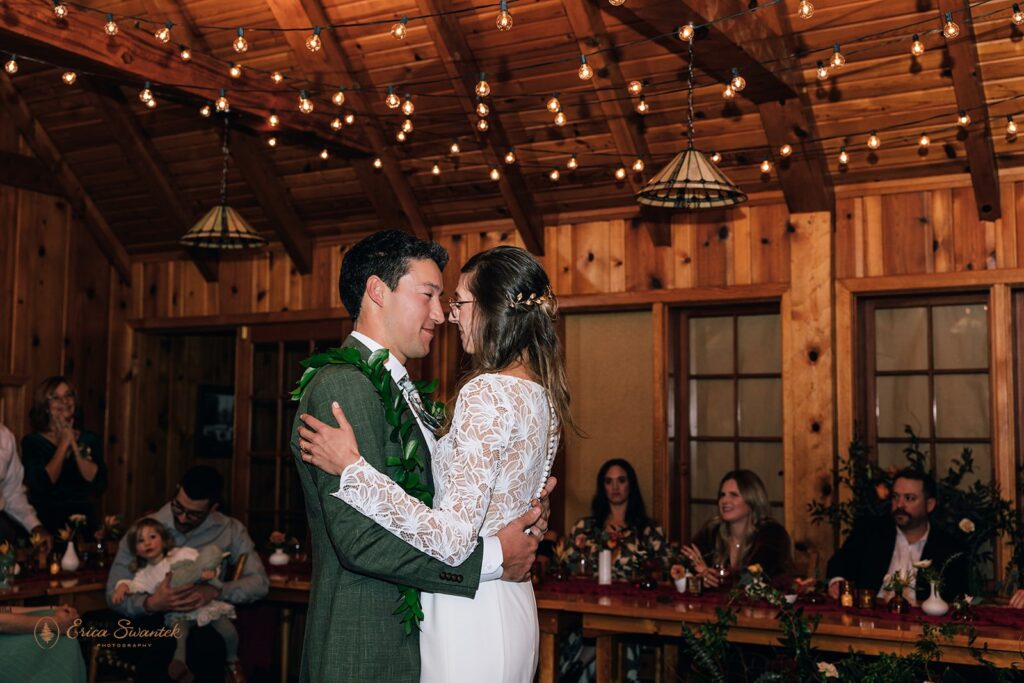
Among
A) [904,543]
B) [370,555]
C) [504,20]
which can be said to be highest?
[504,20]

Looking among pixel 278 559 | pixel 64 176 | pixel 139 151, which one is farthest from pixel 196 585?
pixel 64 176

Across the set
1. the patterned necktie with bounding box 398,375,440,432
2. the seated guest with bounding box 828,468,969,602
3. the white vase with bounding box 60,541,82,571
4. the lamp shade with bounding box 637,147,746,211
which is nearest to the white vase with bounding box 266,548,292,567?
the white vase with bounding box 60,541,82,571

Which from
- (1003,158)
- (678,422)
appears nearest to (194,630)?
(678,422)

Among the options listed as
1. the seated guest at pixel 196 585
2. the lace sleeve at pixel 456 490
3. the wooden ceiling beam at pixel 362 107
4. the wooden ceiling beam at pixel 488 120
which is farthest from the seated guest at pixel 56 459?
the lace sleeve at pixel 456 490

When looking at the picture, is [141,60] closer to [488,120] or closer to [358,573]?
[488,120]

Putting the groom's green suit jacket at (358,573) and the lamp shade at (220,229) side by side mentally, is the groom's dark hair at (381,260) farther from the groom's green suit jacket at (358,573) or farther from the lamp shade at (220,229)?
the lamp shade at (220,229)

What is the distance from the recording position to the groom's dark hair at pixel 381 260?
229 cm

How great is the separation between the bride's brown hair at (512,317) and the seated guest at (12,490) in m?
4.07

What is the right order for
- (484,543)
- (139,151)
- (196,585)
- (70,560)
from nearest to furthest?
(484,543) → (196,585) → (70,560) → (139,151)

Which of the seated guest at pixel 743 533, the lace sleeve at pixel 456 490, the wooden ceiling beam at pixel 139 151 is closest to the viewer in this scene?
the lace sleeve at pixel 456 490

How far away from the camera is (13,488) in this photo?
18.6 ft

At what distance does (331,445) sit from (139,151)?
5.72m

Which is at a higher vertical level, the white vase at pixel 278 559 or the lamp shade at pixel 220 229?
the lamp shade at pixel 220 229

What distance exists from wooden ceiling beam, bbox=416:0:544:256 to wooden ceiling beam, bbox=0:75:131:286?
3.26m
